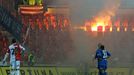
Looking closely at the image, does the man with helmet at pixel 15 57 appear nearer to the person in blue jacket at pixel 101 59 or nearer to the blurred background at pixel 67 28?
the person in blue jacket at pixel 101 59

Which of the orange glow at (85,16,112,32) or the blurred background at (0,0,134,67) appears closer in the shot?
the blurred background at (0,0,134,67)

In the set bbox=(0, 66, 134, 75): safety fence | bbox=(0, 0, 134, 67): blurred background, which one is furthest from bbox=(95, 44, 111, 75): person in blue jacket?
bbox=(0, 0, 134, 67): blurred background

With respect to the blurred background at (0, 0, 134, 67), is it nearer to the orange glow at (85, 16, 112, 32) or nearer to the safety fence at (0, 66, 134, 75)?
the orange glow at (85, 16, 112, 32)

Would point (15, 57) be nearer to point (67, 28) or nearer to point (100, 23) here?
point (100, 23)

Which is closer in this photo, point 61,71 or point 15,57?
point 15,57

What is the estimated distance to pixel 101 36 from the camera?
22.4 m

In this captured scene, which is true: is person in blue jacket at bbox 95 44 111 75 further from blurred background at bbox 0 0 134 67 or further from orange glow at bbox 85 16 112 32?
orange glow at bbox 85 16 112 32

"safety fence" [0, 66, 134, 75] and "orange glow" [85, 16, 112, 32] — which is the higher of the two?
"orange glow" [85, 16, 112, 32]

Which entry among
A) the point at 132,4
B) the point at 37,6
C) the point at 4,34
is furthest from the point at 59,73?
the point at 4,34

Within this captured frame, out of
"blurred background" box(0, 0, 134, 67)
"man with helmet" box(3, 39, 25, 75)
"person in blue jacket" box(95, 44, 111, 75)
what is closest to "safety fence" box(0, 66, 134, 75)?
"person in blue jacket" box(95, 44, 111, 75)

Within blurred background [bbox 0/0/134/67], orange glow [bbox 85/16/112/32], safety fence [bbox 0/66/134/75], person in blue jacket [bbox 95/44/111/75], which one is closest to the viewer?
person in blue jacket [bbox 95/44/111/75]

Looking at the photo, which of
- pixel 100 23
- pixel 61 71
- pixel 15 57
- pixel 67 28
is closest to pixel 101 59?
pixel 61 71

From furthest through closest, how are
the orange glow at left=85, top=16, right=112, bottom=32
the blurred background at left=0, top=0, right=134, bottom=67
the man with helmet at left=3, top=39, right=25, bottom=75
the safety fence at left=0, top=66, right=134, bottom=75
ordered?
the orange glow at left=85, top=16, right=112, bottom=32 → the blurred background at left=0, top=0, right=134, bottom=67 → the safety fence at left=0, top=66, right=134, bottom=75 → the man with helmet at left=3, top=39, right=25, bottom=75

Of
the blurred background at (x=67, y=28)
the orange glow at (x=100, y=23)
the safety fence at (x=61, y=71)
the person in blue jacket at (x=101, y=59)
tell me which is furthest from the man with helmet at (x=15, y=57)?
the orange glow at (x=100, y=23)
